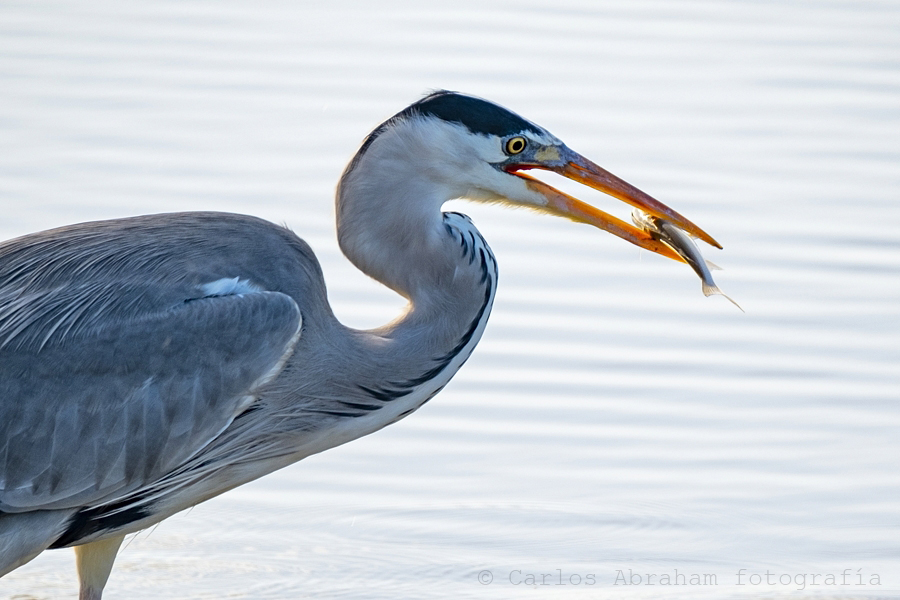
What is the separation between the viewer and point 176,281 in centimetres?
455

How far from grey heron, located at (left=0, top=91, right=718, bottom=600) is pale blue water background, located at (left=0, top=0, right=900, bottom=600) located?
3.10 feet

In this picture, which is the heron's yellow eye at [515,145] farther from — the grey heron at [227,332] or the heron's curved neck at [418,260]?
the heron's curved neck at [418,260]

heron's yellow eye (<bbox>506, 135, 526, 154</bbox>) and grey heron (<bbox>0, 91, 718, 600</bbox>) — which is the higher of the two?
heron's yellow eye (<bbox>506, 135, 526, 154</bbox>)

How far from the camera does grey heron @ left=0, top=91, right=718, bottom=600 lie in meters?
4.46

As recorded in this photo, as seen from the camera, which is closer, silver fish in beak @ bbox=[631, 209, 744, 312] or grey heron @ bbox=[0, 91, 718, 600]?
grey heron @ bbox=[0, 91, 718, 600]

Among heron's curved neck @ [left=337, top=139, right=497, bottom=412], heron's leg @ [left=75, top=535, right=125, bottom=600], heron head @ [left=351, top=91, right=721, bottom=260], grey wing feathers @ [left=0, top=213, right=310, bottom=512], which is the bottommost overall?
heron's leg @ [left=75, top=535, right=125, bottom=600]

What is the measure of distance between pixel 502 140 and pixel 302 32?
6696 mm

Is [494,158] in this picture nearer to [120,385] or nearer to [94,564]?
[120,385]

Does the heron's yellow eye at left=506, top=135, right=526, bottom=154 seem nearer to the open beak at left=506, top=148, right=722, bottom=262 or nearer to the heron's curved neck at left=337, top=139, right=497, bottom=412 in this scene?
the open beak at left=506, top=148, right=722, bottom=262

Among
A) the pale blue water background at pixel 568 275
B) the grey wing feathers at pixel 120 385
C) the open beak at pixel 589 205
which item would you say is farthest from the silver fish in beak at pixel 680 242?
the grey wing feathers at pixel 120 385

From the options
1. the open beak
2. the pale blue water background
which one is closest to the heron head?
the open beak

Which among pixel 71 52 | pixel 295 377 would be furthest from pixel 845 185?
pixel 71 52

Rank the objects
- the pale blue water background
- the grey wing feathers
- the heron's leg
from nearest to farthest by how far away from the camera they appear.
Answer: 1. the grey wing feathers
2. the heron's leg
3. the pale blue water background

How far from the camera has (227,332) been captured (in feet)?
14.6
